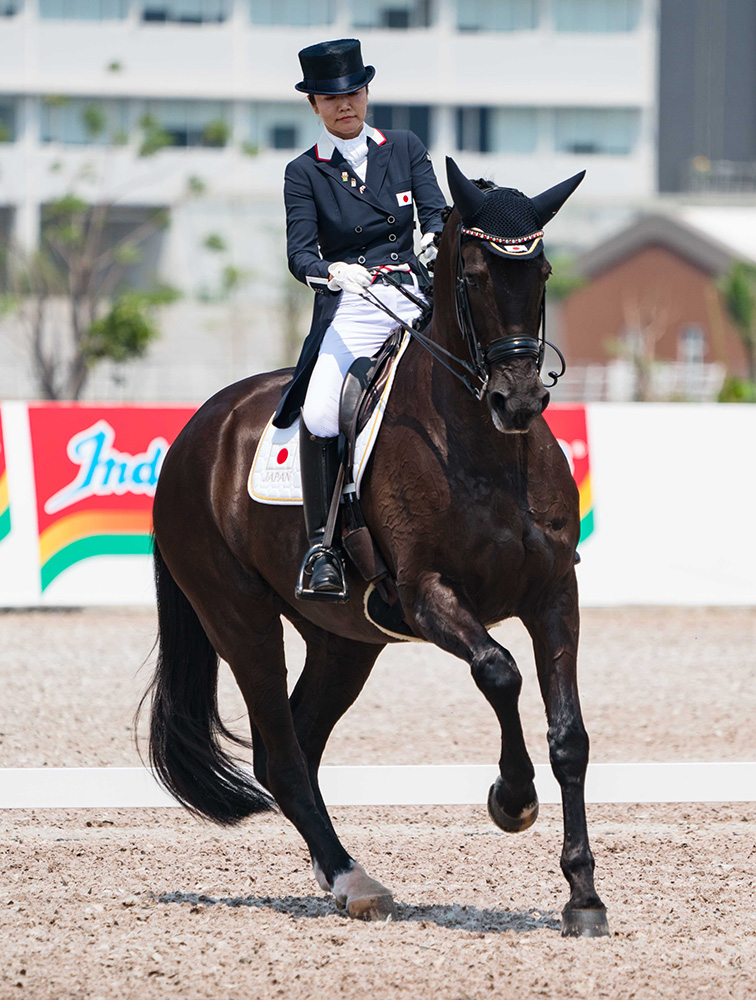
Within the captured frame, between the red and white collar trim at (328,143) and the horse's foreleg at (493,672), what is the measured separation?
1542 millimetres

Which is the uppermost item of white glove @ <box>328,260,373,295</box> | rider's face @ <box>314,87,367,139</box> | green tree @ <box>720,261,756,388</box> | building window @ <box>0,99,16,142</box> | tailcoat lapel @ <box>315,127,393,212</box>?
building window @ <box>0,99,16,142</box>

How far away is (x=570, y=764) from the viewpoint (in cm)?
414

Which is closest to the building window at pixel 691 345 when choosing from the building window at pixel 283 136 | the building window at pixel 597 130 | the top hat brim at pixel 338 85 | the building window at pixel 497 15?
the building window at pixel 597 130

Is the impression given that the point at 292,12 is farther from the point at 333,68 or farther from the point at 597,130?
the point at 333,68

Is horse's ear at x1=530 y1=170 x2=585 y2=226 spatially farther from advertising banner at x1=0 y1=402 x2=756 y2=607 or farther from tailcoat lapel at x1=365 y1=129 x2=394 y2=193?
advertising banner at x1=0 y1=402 x2=756 y2=607

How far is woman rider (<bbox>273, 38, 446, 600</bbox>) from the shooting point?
15.4 ft

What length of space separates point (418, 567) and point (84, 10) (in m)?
47.0

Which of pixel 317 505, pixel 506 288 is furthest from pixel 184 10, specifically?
pixel 506 288

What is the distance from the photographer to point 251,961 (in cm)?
387

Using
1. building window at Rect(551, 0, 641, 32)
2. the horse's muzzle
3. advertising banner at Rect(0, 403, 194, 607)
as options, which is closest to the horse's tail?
the horse's muzzle

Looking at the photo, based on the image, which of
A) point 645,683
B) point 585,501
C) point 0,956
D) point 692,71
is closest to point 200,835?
point 0,956

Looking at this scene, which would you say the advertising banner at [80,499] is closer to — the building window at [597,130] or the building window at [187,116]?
the building window at [187,116]

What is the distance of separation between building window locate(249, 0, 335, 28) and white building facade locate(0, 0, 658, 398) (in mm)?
47

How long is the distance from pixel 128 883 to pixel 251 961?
→ 1.17 m
